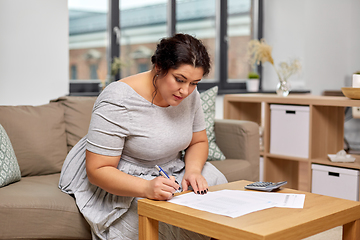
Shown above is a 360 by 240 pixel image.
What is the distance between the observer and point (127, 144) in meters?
1.57

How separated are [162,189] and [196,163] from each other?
411mm

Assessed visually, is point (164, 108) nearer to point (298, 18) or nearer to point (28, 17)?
point (28, 17)

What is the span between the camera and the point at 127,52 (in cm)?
391

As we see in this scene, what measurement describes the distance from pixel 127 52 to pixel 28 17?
4.56 feet

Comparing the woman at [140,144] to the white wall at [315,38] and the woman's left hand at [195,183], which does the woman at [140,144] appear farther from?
the white wall at [315,38]

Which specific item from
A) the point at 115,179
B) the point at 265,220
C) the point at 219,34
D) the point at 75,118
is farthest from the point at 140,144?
the point at 219,34

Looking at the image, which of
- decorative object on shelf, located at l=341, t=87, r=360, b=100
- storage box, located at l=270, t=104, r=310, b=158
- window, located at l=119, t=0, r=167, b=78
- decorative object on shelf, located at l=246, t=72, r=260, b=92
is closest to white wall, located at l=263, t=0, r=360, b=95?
decorative object on shelf, located at l=246, t=72, r=260, b=92

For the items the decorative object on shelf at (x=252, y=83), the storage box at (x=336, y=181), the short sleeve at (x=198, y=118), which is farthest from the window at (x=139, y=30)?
the short sleeve at (x=198, y=118)

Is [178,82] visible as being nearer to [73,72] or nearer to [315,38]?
[73,72]

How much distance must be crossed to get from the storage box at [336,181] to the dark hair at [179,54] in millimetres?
1381

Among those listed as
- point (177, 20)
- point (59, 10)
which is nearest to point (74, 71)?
point (59, 10)

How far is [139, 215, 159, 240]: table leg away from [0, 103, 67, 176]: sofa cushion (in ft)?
3.19

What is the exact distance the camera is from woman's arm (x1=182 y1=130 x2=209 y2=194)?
1.50 metres

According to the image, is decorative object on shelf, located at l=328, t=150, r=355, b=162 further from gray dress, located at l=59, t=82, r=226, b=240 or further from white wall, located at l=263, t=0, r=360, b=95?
white wall, located at l=263, t=0, r=360, b=95
